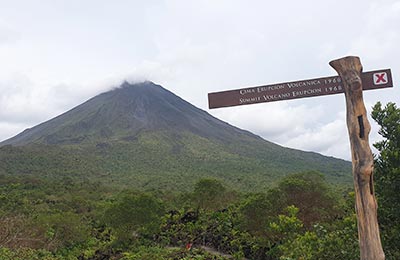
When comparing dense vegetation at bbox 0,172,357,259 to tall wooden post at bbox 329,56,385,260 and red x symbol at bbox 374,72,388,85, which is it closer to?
tall wooden post at bbox 329,56,385,260

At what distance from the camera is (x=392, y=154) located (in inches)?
160

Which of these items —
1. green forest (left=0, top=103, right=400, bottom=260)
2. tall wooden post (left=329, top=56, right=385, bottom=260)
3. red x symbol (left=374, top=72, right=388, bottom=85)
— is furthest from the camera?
→ green forest (left=0, top=103, right=400, bottom=260)

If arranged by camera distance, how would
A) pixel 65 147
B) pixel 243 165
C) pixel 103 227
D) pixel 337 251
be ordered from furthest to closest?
1. pixel 65 147
2. pixel 243 165
3. pixel 103 227
4. pixel 337 251

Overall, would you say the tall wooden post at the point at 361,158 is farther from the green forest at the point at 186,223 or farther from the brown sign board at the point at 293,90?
the green forest at the point at 186,223

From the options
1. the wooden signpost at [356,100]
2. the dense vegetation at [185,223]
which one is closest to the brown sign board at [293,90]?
the wooden signpost at [356,100]

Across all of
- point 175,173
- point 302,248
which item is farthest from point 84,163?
point 302,248

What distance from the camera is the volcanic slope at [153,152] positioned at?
5097 centimetres

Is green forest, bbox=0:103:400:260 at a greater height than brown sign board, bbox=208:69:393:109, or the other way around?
brown sign board, bbox=208:69:393:109

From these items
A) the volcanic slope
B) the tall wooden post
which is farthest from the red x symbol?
the volcanic slope

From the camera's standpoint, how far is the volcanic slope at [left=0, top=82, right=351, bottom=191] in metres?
51.0

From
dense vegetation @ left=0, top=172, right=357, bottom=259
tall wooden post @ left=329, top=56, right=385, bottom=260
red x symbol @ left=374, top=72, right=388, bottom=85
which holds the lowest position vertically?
dense vegetation @ left=0, top=172, right=357, bottom=259

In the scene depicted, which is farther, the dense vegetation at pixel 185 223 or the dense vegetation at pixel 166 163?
the dense vegetation at pixel 166 163

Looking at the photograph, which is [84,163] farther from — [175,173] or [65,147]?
Answer: [175,173]

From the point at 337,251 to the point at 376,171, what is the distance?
1.11 meters
